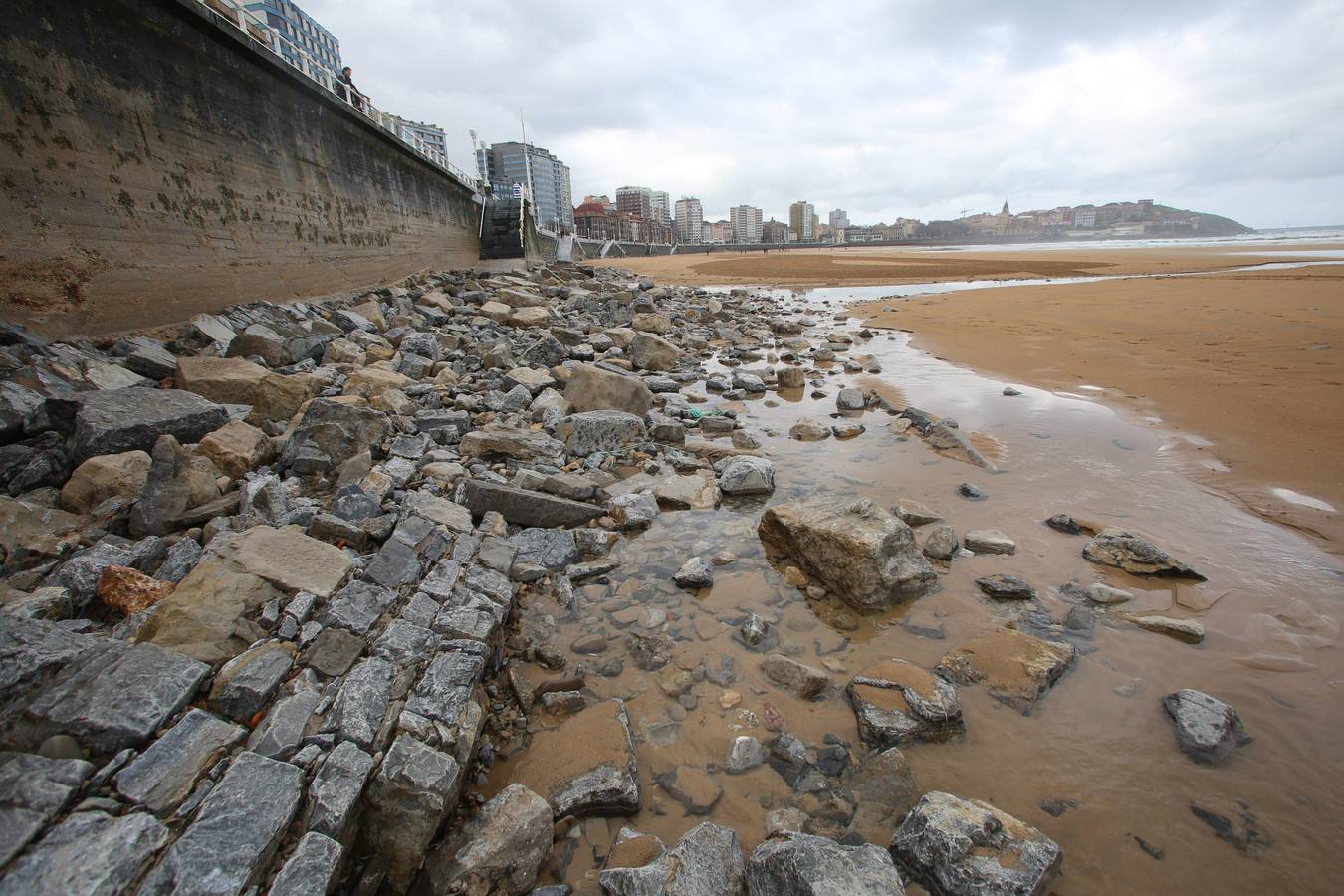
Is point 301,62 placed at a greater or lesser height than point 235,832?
greater

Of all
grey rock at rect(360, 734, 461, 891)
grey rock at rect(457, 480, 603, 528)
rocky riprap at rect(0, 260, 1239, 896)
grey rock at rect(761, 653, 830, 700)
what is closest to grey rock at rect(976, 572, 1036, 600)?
rocky riprap at rect(0, 260, 1239, 896)

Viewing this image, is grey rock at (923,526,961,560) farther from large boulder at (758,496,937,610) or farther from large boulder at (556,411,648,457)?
large boulder at (556,411,648,457)

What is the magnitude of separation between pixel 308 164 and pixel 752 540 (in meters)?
12.2

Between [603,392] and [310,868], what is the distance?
17.8ft

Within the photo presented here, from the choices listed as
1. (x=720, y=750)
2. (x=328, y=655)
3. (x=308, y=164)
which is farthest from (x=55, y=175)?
(x=720, y=750)

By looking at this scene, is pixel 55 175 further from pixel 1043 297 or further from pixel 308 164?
pixel 1043 297

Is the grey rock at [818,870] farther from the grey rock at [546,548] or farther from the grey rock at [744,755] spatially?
the grey rock at [546,548]

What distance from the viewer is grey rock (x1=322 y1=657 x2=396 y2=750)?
216 centimetres

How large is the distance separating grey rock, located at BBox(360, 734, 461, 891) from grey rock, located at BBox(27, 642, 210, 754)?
2.60 ft

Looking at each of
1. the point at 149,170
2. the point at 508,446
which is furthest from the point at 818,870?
the point at 149,170

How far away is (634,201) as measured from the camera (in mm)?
142625

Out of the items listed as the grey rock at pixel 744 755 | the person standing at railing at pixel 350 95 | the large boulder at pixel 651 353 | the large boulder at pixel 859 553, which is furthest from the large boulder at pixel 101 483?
the person standing at railing at pixel 350 95

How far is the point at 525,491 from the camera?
14.2 feet

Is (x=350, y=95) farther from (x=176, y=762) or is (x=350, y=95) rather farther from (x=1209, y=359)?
(x=1209, y=359)
